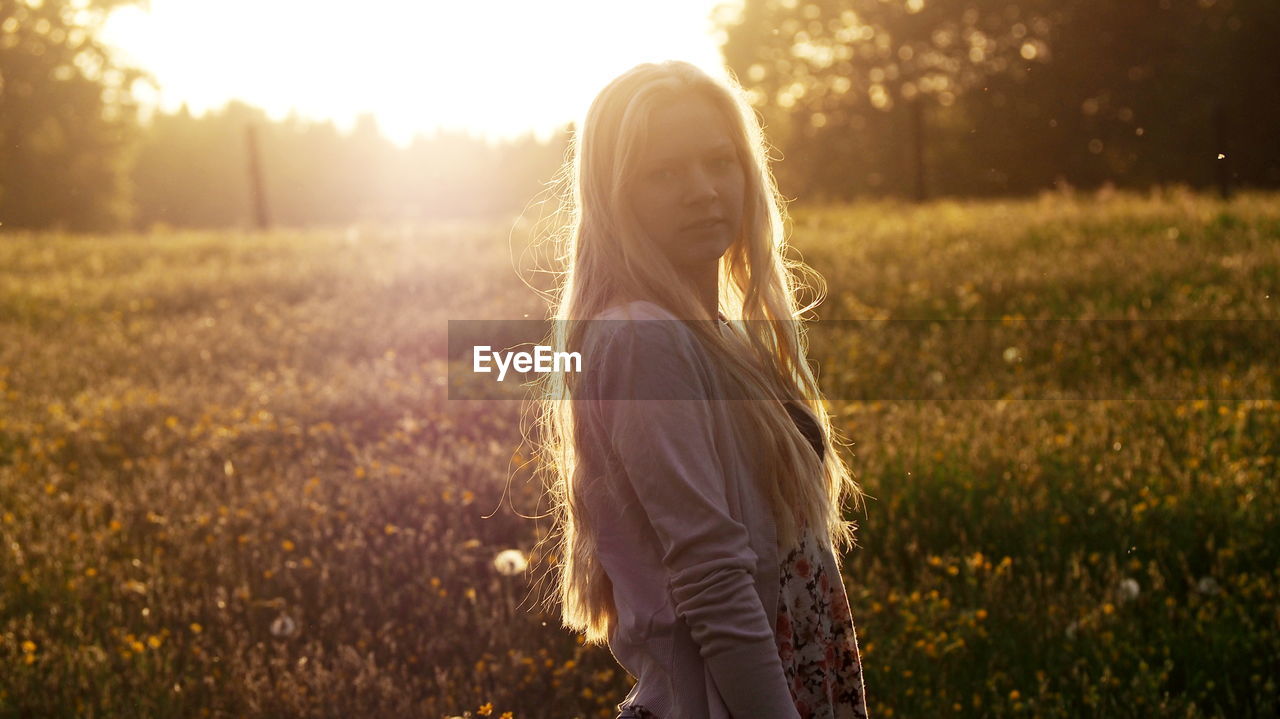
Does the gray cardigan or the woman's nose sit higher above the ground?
the woman's nose

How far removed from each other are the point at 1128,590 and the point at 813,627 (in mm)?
2745

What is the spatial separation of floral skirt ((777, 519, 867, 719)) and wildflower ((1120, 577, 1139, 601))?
8.24ft

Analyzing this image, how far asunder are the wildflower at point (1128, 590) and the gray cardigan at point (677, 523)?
2897 millimetres

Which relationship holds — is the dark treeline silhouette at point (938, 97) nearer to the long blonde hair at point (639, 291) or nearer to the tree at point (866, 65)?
the tree at point (866, 65)

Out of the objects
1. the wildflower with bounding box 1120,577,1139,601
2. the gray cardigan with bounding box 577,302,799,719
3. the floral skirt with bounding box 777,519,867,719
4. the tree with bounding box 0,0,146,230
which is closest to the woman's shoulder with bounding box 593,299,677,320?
the gray cardigan with bounding box 577,302,799,719

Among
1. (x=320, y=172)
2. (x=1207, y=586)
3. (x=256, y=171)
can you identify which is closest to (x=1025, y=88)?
(x=256, y=171)

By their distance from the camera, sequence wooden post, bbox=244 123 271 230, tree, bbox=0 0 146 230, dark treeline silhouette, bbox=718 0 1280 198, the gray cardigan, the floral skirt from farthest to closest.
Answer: tree, bbox=0 0 146 230, dark treeline silhouette, bbox=718 0 1280 198, wooden post, bbox=244 123 271 230, the floral skirt, the gray cardigan

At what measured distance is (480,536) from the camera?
4.90 metres

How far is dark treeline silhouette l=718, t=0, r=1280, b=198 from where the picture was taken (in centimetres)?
3197

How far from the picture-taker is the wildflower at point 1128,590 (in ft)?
→ 13.1

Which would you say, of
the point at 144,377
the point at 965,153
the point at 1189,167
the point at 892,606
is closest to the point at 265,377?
the point at 144,377

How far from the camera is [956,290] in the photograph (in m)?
9.83

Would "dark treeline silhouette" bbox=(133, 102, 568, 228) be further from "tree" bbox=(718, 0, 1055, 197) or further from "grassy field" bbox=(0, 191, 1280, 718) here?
"grassy field" bbox=(0, 191, 1280, 718)

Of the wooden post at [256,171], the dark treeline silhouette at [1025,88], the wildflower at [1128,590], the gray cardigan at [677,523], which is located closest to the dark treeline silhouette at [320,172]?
the dark treeline silhouette at [1025,88]
